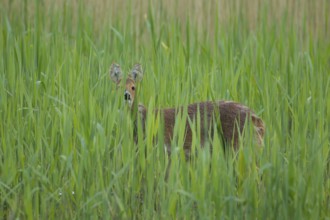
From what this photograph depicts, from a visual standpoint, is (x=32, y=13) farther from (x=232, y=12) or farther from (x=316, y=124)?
(x=316, y=124)

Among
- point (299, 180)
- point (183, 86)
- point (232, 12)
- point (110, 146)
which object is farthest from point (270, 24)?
point (299, 180)

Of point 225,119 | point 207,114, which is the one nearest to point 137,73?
point 207,114

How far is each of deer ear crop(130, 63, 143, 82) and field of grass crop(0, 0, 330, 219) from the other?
20 cm

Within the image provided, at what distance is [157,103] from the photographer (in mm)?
6582

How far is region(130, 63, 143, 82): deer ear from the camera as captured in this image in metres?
6.28

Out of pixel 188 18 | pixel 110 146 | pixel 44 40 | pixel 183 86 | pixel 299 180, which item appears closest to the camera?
pixel 299 180

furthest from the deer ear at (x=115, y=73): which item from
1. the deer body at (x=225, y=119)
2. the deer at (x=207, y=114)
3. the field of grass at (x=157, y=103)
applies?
the deer body at (x=225, y=119)

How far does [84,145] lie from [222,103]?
1494 mm

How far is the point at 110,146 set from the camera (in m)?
5.55

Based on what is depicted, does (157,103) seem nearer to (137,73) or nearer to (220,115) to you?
(137,73)

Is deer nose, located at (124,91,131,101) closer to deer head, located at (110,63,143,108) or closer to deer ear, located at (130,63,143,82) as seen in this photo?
deer head, located at (110,63,143,108)

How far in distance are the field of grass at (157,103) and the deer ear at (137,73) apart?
7.8 inches

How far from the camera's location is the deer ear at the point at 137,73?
6277 mm

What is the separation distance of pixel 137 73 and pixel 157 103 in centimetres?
39
